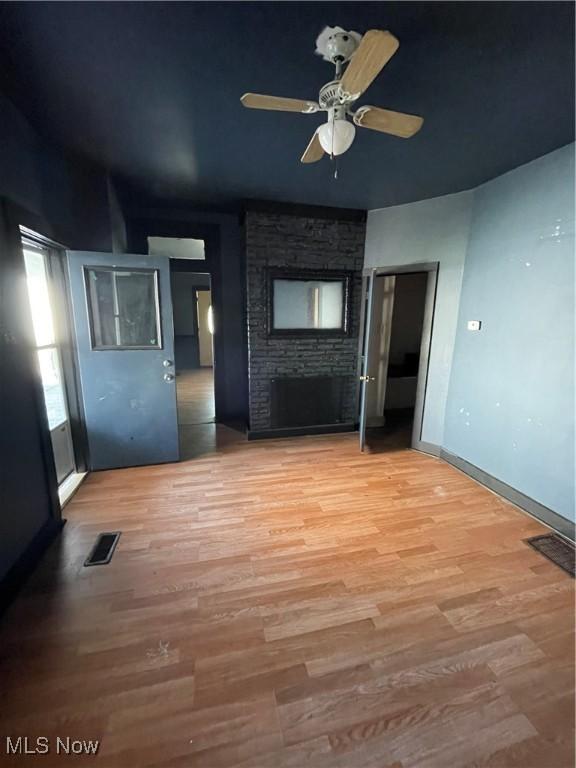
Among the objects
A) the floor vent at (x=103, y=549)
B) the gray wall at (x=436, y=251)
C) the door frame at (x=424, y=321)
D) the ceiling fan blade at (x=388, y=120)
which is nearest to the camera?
the ceiling fan blade at (x=388, y=120)

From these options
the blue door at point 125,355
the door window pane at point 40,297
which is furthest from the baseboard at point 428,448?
the door window pane at point 40,297

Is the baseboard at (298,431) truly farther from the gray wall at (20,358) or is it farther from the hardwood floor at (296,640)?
the gray wall at (20,358)

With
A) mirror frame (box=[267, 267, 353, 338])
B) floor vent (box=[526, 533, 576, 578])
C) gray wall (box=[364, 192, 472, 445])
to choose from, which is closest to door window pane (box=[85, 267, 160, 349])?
mirror frame (box=[267, 267, 353, 338])

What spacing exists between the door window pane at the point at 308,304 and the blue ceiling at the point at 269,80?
124 cm

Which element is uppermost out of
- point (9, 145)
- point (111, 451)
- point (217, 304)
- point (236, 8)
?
point (236, 8)

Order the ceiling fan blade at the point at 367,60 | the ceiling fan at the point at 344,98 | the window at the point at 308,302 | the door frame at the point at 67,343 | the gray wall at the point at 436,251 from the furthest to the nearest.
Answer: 1. the window at the point at 308,302
2. the gray wall at the point at 436,251
3. the door frame at the point at 67,343
4. the ceiling fan at the point at 344,98
5. the ceiling fan blade at the point at 367,60

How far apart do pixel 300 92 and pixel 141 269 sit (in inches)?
73.4

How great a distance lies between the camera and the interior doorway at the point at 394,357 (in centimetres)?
334

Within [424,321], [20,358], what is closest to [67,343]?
[20,358]

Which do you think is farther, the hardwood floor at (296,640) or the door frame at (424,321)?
the door frame at (424,321)

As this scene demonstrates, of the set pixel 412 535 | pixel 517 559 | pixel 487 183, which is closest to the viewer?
pixel 517 559

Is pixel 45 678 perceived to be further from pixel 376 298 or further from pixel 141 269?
pixel 376 298

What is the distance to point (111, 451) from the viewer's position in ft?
9.69


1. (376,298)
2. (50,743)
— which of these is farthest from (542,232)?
(50,743)
